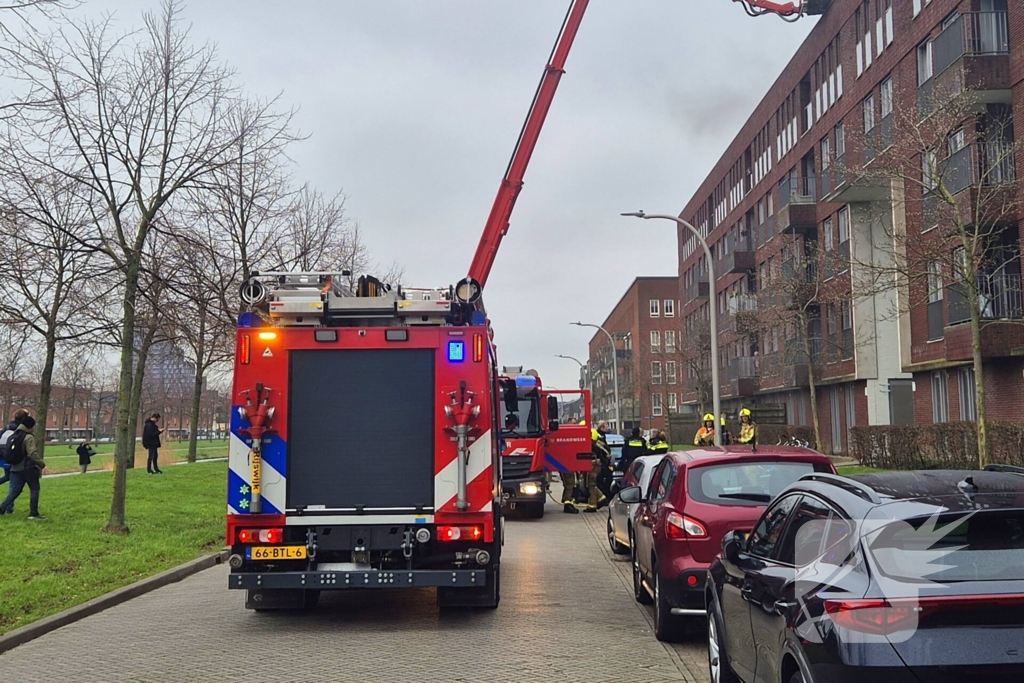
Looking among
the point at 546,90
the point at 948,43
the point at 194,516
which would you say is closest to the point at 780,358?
the point at 948,43

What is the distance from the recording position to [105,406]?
330ft

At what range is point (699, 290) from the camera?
202 feet

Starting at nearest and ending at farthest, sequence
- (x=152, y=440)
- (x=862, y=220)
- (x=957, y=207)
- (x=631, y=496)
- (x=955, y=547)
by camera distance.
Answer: (x=955, y=547) → (x=631, y=496) → (x=957, y=207) → (x=152, y=440) → (x=862, y=220)

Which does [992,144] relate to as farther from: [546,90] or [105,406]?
[105,406]

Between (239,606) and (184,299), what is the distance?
310 inches

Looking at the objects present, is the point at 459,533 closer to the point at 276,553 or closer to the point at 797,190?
the point at 276,553

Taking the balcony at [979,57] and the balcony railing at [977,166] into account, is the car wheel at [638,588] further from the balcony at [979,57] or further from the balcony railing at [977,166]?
the balcony at [979,57]

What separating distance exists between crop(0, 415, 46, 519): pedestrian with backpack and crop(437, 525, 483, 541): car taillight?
Answer: 891 centimetres

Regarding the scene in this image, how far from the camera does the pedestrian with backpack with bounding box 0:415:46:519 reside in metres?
15.4

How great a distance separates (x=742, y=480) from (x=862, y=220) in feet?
78.8

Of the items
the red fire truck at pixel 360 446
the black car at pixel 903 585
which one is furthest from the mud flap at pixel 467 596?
the black car at pixel 903 585

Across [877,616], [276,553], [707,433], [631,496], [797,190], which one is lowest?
[276,553]

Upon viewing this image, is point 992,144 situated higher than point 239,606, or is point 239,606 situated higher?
point 992,144

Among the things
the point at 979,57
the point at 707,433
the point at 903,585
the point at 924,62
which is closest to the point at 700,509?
the point at 903,585
